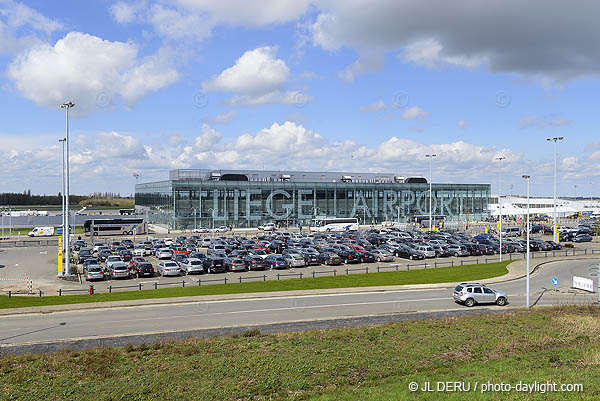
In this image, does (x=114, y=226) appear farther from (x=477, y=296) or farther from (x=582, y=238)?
(x=582, y=238)

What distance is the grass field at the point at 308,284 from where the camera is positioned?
30.8 metres

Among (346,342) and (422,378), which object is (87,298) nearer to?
Answer: (346,342)

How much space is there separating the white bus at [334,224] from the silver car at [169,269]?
196 feet

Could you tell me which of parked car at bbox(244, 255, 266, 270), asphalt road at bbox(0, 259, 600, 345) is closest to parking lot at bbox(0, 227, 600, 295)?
parked car at bbox(244, 255, 266, 270)

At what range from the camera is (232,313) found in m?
Answer: 27.5

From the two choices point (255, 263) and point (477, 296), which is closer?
point (477, 296)

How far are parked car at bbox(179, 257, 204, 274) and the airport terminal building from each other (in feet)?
190

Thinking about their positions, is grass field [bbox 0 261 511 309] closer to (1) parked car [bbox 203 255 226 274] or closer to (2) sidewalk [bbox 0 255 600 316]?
(2) sidewalk [bbox 0 255 600 316]

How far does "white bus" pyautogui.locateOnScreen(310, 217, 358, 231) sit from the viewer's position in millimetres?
100231

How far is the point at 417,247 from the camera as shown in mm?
57594

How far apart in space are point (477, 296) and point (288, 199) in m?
84.1

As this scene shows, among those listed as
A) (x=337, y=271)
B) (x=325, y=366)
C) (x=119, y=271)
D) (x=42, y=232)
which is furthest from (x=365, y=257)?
(x=42, y=232)

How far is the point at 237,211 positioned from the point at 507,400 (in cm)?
9689

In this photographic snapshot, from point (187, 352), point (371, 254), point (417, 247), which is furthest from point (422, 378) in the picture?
point (417, 247)
